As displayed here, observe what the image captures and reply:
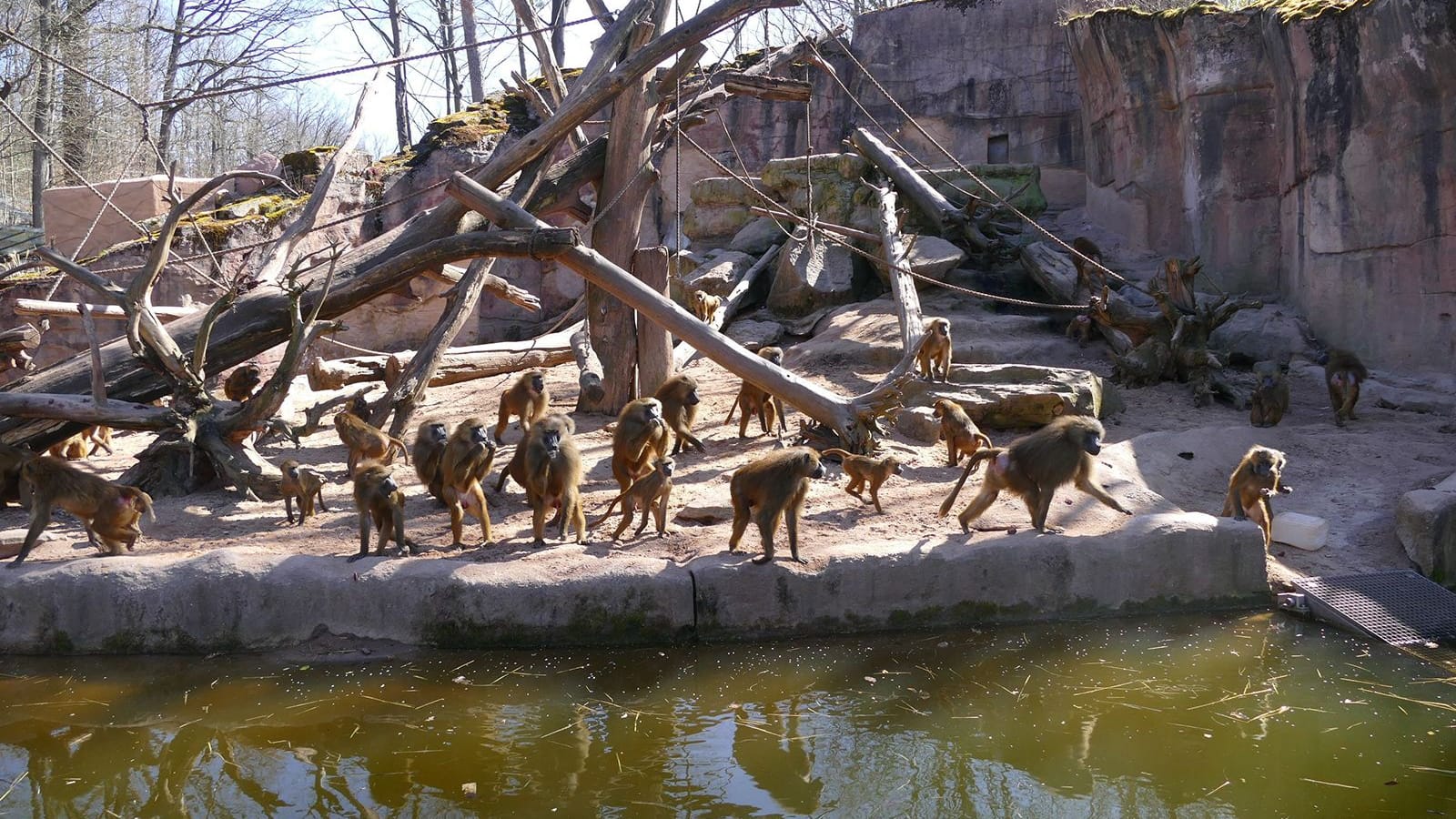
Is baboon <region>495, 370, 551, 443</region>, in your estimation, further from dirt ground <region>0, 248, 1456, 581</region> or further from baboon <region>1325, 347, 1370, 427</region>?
baboon <region>1325, 347, 1370, 427</region>

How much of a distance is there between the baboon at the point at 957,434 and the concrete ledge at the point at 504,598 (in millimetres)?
2234

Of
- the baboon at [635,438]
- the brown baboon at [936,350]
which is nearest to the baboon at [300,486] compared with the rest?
the baboon at [635,438]

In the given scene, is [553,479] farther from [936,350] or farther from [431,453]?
[936,350]

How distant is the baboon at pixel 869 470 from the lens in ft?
25.3

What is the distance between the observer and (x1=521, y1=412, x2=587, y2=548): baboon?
6988 millimetres

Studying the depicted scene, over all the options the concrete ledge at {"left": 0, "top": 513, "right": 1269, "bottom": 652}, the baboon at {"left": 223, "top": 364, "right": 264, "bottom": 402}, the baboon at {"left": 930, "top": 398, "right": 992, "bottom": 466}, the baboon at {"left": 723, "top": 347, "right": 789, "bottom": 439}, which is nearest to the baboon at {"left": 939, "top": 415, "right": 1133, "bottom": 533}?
the concrete ledge at {"left": 0, "top": 513, "right": 1269, "bottom": 652}

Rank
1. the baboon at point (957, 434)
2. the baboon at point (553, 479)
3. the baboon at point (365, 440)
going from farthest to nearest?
the baboon at point (957, 434) → the baboon at point (365, 440) → the baboon at point (553, 479)

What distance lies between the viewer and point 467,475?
7258 mm

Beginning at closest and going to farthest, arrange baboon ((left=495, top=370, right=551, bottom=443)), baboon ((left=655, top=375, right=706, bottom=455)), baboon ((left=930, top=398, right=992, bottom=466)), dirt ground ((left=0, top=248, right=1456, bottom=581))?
1. dirt ground ((left=0, top=248, right=1456, bottom=581))
2. baboon ((left=930, top=398, right=992, bottom=466))
3. baboon ((left=655, top=375, right=706, bottom=455))
4. baboon ((left=495, top=370, right=551, bottom=443))

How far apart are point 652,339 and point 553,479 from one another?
11.4ft

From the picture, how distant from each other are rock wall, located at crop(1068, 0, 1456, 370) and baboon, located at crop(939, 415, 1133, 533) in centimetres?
617

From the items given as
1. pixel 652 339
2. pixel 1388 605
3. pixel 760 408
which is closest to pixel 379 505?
pixel 760 408

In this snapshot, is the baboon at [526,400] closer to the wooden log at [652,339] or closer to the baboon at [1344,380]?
the wooden log at [652,339]

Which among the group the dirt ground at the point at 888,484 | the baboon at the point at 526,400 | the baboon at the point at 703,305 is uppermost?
the baboon at the point at 703,305
